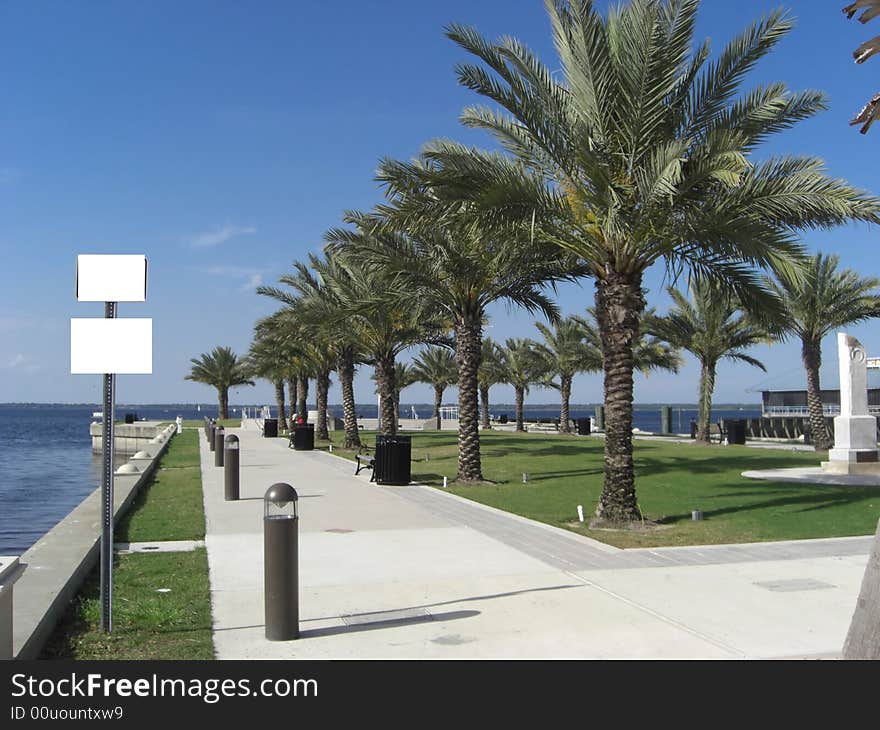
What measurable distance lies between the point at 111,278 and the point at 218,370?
62.7 meters

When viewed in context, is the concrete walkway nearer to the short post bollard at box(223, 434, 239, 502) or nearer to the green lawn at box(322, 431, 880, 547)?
the green lawn at box(322, 431, 880, 547)

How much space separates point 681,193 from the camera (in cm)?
1157

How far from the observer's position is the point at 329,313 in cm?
2606

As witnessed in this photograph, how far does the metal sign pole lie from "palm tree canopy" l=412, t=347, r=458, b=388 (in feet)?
164

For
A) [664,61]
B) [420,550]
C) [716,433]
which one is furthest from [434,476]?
[716,433]

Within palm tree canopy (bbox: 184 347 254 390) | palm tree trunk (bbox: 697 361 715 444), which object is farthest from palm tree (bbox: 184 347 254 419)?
palm tree trunk (bbox: 697 361 715 444)

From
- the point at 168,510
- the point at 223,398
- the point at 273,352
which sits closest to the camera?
the point at 168,510

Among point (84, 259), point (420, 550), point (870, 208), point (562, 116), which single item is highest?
point (562, 116)

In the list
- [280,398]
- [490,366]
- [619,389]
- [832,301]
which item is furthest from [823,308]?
[280,398]

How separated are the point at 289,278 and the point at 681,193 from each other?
76.7 feet

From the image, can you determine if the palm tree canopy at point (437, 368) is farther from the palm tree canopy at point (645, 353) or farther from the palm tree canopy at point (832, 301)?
the palm tree canopy at point (832, 301)

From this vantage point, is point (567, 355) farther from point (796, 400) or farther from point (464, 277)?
point (464, 277)

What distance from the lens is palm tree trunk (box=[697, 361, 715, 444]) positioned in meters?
33.5

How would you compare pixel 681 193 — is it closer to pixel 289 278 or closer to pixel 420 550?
pixel 420 550
